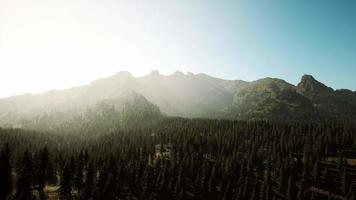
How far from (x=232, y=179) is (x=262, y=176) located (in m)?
20.9

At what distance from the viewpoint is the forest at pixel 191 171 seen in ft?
316

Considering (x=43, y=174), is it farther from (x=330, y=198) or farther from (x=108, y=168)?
(x=330, y=198)

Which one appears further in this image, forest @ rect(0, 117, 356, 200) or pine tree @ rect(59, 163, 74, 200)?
forest @ rect(0, 117, 356, 200)

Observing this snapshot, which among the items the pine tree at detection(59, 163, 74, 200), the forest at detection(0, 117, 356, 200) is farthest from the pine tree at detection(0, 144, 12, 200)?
the pine tree at detection(59, 163, 74, 200)

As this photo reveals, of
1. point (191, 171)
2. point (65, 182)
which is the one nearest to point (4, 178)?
point (65, 182)

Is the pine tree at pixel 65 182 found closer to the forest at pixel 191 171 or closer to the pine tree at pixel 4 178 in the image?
the forest at pixel 191 171

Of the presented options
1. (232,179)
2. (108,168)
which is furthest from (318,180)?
(108,168)

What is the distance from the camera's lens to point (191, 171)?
13200cm

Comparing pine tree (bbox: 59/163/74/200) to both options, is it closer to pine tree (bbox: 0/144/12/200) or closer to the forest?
the forest

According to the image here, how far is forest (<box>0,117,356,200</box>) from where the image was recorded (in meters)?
96.4

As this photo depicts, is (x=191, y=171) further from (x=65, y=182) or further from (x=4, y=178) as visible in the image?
(x=4, y=178)

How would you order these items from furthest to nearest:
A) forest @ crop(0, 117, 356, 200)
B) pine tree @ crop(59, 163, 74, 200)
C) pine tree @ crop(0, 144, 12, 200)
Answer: forest @ crop(0, 117, 356, 200) < pine tree @ crop(59, 163, 74, 200) < pine tree @ crop(0, 144, 12, 200)

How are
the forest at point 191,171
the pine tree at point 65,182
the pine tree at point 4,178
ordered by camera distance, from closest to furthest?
1. the pine tree at point 4,178
2. the pine tree at point 65,182
3. the forest at point 191,171

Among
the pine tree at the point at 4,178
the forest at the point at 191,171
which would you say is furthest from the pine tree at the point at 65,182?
the pine tree at the point at 4,178
